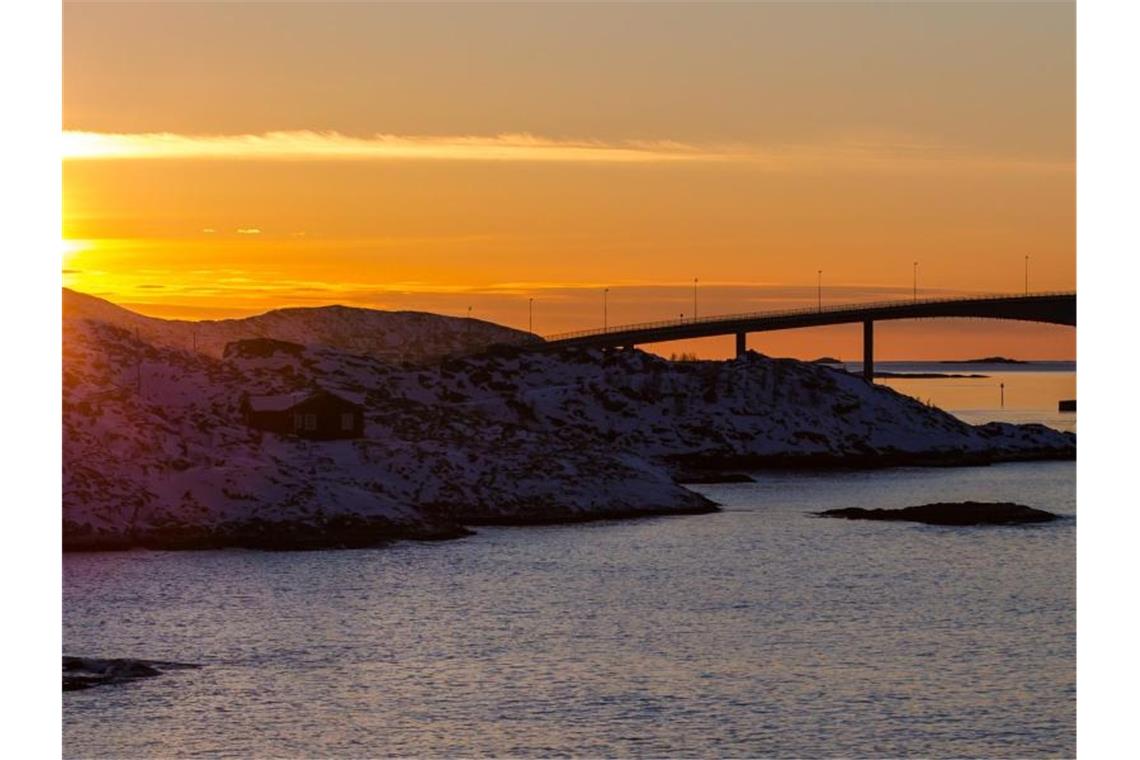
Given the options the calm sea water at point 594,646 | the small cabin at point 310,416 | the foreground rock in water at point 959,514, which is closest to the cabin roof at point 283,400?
the small cabin at point 310,416

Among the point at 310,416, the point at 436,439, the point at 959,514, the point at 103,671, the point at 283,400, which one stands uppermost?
the point at 283,400

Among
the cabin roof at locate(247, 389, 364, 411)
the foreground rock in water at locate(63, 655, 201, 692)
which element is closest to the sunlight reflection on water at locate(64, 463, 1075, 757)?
the foreground rock in water at locate(63, 655, 201, 692)

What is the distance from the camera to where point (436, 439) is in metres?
114

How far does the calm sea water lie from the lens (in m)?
41.0

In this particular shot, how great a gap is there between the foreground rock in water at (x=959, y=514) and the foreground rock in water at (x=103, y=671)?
5560cm

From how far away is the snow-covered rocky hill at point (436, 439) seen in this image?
83312mm

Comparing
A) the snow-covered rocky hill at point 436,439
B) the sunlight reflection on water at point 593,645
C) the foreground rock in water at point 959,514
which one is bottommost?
the sunlight reflection on water at point 593,645

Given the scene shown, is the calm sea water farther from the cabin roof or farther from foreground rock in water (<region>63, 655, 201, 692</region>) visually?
the cabin roof

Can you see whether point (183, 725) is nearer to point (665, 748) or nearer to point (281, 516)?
point (665, 748)

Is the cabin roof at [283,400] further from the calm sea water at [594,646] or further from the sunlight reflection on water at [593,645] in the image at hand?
the calm sea water at [594,646]

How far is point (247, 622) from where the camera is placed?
191 ft

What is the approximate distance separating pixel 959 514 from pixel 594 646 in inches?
1870

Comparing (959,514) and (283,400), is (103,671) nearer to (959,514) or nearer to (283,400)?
(959,514)

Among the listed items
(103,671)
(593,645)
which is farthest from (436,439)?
(103,671)
